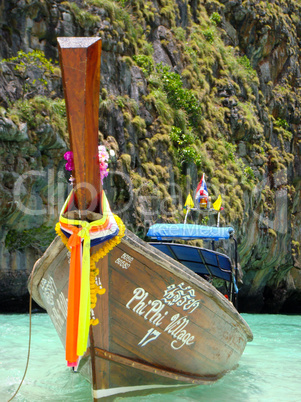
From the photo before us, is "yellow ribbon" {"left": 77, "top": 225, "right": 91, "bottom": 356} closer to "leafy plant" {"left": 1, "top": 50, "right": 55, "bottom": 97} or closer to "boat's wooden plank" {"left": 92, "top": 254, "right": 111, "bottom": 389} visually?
"boat's wooden plank" {"left": 92, "top": 254, "right": 111, "bottom": 389}

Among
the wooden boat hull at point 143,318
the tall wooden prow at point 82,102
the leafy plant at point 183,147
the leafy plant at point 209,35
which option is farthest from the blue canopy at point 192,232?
the leafy plant at point 209,35

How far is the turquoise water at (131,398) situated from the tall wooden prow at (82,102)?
2243 mm

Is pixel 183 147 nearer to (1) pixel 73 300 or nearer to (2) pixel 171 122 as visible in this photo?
(2) pixel 171 122

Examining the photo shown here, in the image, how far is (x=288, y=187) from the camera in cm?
1900

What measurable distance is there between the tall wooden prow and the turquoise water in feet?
7.36

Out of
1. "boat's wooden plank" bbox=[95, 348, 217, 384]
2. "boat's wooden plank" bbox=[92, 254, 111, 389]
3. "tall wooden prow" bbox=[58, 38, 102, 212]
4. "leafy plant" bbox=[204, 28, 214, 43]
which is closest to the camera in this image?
"tall wooden prow" bbox=[58, 38, 102, 212]

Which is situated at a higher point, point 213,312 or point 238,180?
point 213,312

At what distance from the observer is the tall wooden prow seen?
Result: 279 cm

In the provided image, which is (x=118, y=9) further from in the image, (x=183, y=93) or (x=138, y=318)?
(x=138, y=318)

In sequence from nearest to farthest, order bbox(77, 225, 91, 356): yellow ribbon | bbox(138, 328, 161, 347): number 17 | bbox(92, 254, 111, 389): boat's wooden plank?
bbox(77, 225, 91, 356): yellow ribbon < bbox(92, 254, 111, 389): boat's wooden plank < bbox(138, 328, 161, 347): number 17

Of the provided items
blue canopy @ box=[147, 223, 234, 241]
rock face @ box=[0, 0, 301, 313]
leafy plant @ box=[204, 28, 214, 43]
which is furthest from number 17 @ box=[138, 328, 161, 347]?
leafy plant @ box=[204, 28, 214, 43]

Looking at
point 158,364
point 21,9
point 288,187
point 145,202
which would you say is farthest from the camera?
point 288,187

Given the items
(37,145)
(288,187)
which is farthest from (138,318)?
(288,187)

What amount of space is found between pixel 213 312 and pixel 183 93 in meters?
11.3
